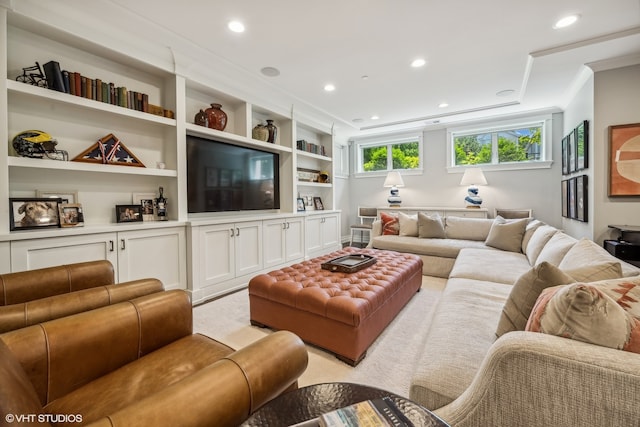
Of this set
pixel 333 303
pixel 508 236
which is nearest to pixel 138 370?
pixel 333 303

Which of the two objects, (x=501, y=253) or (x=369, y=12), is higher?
(x=369, y=12)

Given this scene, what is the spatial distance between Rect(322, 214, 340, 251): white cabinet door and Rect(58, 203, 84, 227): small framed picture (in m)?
3.46

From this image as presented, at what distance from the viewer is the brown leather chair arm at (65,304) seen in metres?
1.09

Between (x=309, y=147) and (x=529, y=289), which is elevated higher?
(x=309, y=147)

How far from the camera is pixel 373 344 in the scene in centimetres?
206

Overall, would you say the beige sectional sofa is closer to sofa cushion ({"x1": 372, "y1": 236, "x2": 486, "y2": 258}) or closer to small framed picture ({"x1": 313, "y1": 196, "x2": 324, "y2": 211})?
sofa cushion ({"x1": 372, "y1": 236, "x2": 486, "y2": 258})

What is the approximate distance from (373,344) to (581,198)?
3.37 m

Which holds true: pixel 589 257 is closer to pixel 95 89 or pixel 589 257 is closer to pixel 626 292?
pixel 626 292

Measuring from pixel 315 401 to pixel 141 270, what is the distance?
2431 mm

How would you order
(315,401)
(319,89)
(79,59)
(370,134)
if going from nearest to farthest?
(315,401), (79,59), (319,89), (370,134)

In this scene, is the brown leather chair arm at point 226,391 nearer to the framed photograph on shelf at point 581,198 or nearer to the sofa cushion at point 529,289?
the sofa cushion at point 529,289

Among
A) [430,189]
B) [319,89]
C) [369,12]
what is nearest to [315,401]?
[369,12]

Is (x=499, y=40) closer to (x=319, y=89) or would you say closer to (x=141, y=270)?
(x=319, y=89)

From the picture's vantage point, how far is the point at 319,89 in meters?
3.84
